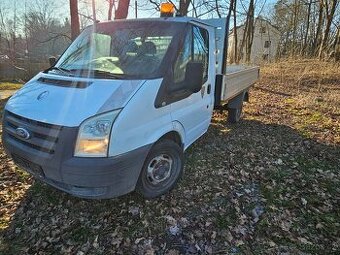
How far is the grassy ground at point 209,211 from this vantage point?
3.05 metres

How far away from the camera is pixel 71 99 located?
297 cm

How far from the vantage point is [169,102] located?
11.4 feet

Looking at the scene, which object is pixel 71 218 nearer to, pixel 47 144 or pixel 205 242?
pixel 47 144

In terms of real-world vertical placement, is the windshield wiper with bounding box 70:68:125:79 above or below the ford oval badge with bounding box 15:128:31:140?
above

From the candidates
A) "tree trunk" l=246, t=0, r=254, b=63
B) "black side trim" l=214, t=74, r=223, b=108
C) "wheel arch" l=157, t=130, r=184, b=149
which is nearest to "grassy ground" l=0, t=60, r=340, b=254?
"wheel arch" l=157, t=130, r=184, b=149

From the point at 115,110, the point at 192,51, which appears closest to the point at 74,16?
the point at 192,51

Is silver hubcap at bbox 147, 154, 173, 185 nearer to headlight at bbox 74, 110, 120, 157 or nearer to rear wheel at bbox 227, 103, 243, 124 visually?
headlight at bbox 74, 110, 120, 157

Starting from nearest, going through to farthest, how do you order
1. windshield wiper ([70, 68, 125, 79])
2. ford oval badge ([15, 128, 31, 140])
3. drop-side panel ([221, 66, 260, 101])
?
ford oval badge ([15, 128, 31, 140]), windshield wiper ([70, 68, 125, 79]), drop-side panel ([221, 66, 260, 101])

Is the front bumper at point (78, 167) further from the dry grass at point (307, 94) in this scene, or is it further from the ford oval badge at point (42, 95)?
the dry grass at point (307, 94)

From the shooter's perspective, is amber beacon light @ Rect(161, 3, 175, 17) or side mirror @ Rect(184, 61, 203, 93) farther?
amber beacon light @ Rect(161, 3, 175, 17)

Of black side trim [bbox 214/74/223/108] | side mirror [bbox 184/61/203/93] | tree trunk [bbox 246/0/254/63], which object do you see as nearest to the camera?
side mirror [bbox 184/61/203/93]

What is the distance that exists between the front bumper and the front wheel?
282mm

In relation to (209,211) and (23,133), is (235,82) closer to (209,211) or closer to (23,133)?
(209,211)

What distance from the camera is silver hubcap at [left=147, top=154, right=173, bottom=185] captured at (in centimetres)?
355
